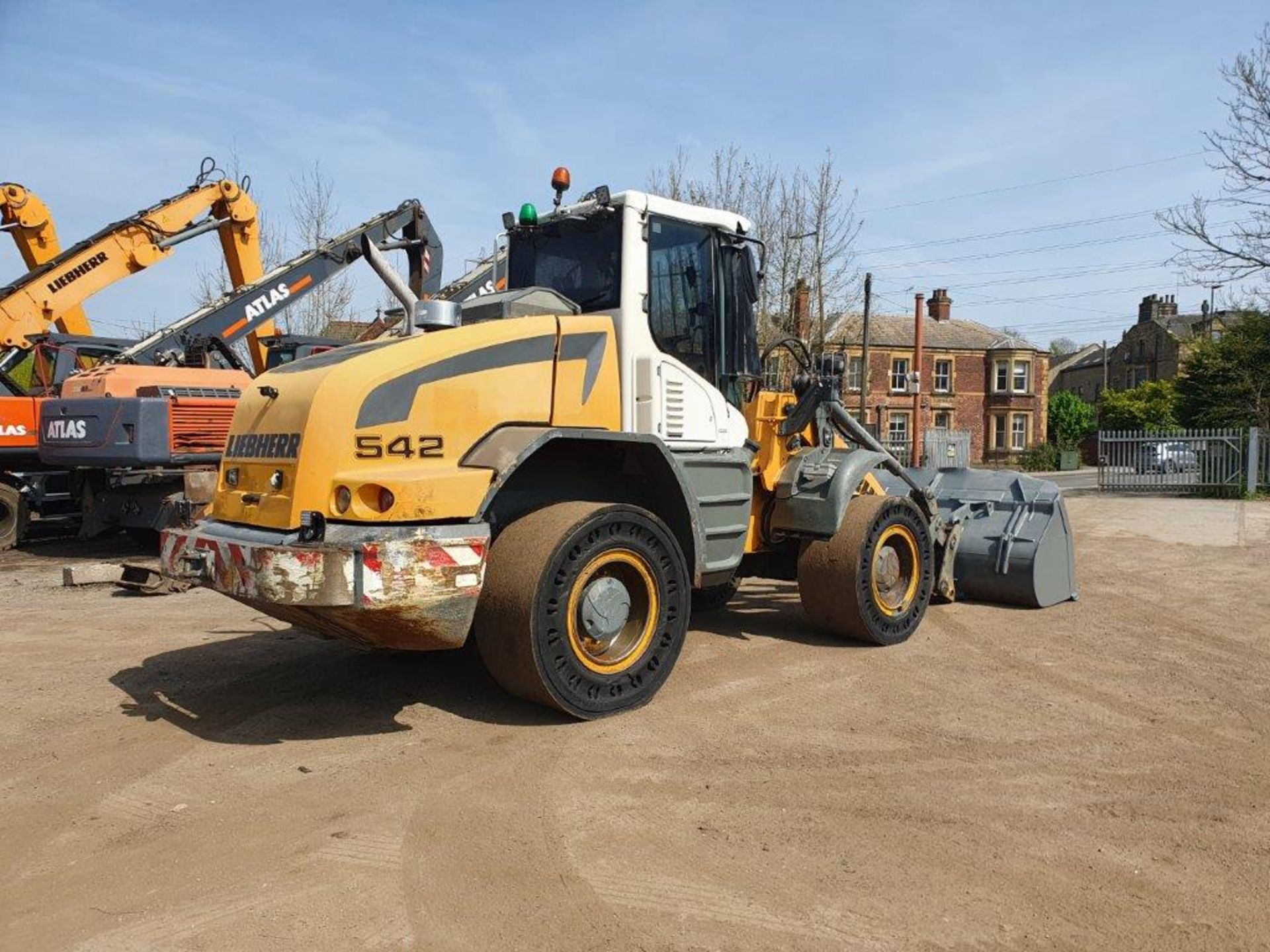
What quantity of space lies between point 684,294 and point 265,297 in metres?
9.95

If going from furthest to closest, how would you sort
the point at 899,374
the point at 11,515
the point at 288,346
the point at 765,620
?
the point at 899,374 → the point at 11,515 → the point at 288,346 → the point at 765,620

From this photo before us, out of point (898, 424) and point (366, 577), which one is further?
point (898, 424)

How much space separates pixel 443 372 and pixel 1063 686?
4.06 m

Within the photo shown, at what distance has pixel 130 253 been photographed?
14070 mm

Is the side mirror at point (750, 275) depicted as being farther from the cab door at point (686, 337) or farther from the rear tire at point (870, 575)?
the rear tire at point (870, 575)

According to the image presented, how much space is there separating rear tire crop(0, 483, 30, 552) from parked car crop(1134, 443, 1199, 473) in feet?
71.9

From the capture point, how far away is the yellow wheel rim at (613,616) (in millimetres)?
4867

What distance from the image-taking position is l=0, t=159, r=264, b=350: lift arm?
13320mm

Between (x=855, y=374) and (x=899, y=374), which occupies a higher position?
(x=899, y=374)

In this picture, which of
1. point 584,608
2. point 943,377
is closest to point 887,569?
point 584,608

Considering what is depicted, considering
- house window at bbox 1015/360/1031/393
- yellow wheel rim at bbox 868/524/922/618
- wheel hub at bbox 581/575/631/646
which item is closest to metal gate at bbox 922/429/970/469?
house window at bbox 1015/360/1031/393

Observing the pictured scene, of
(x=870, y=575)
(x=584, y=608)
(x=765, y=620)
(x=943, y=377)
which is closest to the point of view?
(x=584, y=608)

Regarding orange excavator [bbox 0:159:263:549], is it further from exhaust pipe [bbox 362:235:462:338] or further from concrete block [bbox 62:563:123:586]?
exhaust pipe [bbox 362:235:462:338]

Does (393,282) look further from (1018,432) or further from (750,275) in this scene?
(1018,432)
